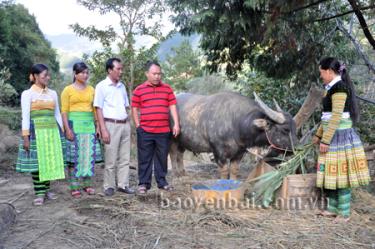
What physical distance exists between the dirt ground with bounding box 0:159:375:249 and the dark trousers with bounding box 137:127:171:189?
0.40 metres

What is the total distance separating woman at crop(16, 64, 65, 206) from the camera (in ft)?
15.5

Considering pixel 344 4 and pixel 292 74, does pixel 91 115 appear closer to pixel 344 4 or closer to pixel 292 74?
pixel 292 74

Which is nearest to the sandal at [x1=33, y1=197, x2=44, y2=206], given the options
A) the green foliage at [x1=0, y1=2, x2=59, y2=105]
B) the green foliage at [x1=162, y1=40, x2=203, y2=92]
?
the green foliage at [x1=0, y1=2, x2=59, y2=105]

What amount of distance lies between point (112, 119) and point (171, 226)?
5.97 feet

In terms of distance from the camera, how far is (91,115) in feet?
17.0

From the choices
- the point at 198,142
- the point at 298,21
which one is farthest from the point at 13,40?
the point at 298,21

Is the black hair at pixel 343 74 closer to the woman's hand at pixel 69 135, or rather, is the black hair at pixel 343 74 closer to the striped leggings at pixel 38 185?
the woman's hand at pixel 69 135

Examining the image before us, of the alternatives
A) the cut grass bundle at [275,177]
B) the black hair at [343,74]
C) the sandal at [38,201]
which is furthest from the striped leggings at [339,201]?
the sandal at [38,201]

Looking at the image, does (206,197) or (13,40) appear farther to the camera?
(13,40)

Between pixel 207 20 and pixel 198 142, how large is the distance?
7.39 feet

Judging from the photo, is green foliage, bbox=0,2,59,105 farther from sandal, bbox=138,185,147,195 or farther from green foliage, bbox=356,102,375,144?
green foliage, bbox=356,102,375,144

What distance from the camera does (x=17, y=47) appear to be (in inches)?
712

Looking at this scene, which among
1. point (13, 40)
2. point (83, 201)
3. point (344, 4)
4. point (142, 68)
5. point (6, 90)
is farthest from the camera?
point (13, 40)

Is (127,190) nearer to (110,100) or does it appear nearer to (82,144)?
→ (82,144)
